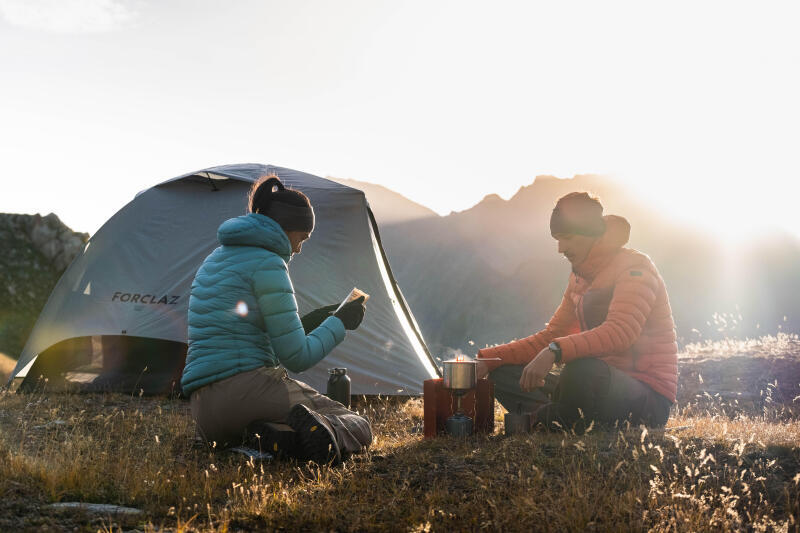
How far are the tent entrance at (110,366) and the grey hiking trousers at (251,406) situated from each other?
325 cm

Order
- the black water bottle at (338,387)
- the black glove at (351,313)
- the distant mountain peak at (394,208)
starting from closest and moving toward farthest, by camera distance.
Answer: the black glove at (351,313)
the black water bottle at (338,387)
the distant mountain peak at (394,208)

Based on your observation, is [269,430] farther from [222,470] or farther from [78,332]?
[78,332]

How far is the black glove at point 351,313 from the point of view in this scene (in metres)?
4.48

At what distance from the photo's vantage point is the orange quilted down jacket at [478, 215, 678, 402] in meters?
4.61

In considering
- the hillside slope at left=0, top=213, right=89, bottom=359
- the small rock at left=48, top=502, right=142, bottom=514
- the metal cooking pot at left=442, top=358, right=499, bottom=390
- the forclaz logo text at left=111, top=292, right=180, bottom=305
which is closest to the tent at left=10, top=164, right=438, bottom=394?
the forclaz logo text at left=111, top=292, right=180, bottom=305

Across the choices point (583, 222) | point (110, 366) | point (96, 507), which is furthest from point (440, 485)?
point (110, 366)

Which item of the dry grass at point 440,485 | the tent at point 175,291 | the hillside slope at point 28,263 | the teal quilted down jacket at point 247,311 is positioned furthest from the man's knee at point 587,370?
the hillside slope at point 28,263

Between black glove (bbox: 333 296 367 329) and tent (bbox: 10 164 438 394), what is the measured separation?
291cm

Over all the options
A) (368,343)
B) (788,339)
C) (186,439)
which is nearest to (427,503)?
(186,439)

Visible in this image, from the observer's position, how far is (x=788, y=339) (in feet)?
36.4

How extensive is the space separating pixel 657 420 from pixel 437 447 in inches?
63.1

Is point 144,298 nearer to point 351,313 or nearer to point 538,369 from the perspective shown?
point 351,313

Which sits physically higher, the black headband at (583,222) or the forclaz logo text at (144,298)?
the black headband at (583,222)

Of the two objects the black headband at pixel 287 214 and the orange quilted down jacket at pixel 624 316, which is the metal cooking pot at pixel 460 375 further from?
the black headband at pixel 287 214
